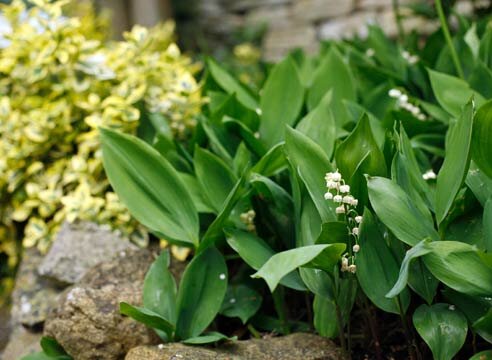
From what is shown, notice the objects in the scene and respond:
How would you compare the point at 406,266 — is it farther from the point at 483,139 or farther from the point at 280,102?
the point at 280,102

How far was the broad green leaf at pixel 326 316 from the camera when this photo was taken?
60.0 inches

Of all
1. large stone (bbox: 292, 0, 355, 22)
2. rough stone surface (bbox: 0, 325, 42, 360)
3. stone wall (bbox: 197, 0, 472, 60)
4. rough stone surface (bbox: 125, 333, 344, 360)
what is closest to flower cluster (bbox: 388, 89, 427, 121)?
rough stone surface (bbox: 125, 333, 344, 360)

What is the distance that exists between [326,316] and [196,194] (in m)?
0.56

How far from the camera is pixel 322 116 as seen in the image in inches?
70.9

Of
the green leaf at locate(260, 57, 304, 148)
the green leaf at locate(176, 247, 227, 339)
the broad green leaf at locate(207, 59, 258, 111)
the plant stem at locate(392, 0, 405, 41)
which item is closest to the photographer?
the green leaf at locate(176, 247, 227, 339)

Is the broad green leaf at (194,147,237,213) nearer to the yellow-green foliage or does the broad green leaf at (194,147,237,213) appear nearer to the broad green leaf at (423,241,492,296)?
the yellow-green foliage

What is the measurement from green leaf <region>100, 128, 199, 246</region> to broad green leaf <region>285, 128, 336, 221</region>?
369 millimetres

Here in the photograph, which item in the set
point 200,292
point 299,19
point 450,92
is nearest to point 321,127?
point 450,92

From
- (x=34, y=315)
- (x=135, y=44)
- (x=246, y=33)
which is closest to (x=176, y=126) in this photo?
(x=135, y=44)

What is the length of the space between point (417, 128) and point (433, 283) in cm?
78

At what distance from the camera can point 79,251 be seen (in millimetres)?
2076

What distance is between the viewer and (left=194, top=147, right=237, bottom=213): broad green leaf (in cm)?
176

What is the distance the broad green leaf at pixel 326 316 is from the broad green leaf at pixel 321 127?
0.42m

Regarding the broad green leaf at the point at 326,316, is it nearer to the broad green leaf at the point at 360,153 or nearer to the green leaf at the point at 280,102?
the broad green leaf at the point at 360,153
